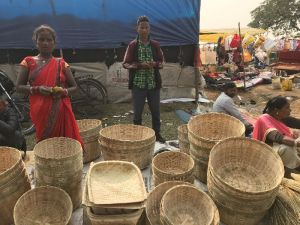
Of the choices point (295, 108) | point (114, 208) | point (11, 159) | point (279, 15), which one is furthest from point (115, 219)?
point (279, 15)

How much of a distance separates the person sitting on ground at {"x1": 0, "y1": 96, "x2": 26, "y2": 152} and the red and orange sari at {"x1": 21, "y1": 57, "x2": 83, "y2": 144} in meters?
1.04

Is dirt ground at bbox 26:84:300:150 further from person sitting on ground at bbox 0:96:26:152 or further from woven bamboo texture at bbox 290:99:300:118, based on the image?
person sitting on ground at bbox 0:96:26:152

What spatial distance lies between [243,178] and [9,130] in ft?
8.71

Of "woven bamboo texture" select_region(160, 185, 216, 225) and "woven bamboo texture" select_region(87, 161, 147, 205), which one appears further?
"woven bamboo texture" select_region(160, 185, 216, 225)

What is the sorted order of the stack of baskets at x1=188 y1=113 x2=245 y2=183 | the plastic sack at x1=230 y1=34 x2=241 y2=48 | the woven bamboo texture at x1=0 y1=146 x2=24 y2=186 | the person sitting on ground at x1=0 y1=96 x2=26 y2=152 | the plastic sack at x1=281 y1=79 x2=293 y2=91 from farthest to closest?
the plastic sack at x1=230 y1=34 x2=241 y2=48, the plastic sack at x1=281 y1=79 x2=293 y2=91, the person sitting on ground at x1=0 y1=96 x2=26 y2=152, the stack of baskets at x1=188 y1=113 x2=245 y2=183, the woven bamboo texture at x1=0 y1=146 x2=24 y2=186

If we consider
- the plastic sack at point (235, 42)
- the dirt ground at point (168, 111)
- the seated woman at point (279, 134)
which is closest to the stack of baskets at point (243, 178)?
the seated woman at point (279, 134)

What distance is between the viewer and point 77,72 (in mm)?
7637

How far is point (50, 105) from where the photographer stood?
2.95 m

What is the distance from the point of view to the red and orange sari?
290 centimetres

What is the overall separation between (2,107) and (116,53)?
4.03 meters

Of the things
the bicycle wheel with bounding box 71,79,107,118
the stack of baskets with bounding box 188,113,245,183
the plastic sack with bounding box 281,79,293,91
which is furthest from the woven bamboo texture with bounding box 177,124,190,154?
the plastic sack with bounding box 281,79,293,91

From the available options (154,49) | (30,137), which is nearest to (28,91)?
(154,49)

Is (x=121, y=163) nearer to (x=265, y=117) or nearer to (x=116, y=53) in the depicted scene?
(x=265, y=117)

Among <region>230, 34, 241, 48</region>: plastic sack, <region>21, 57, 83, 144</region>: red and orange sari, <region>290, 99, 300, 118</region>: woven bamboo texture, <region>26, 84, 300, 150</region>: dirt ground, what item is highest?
<region>230, 34, 241, 48</region>: plastic sack
